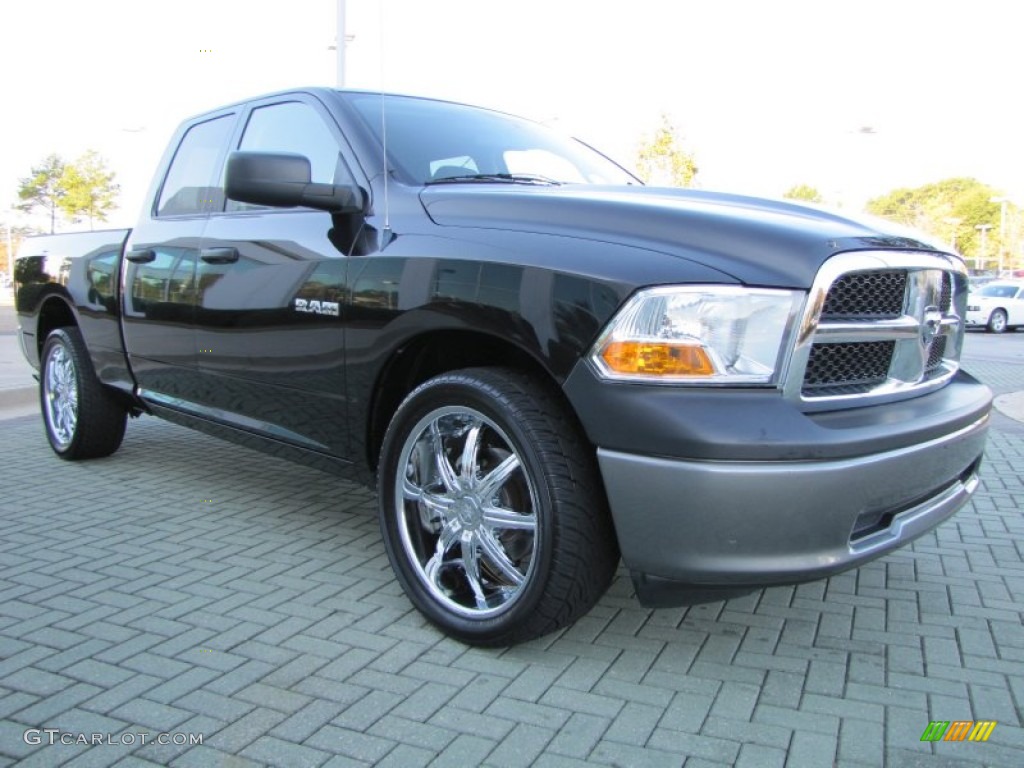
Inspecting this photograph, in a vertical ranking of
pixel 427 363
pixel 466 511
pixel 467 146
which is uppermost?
pixel 467 146

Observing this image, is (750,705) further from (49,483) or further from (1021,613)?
(49,483)

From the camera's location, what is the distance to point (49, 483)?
493 cm

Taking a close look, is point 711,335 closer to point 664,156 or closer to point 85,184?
point 664,156

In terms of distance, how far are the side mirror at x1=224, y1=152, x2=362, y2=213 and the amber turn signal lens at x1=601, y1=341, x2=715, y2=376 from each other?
4.49 feet

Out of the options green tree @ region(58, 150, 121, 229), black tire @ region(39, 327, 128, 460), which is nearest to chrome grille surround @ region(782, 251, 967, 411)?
black tire @ region(39, 327, 128, 460)

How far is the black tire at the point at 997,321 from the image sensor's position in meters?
26.2

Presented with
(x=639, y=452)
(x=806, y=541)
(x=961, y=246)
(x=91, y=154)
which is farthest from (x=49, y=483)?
(x=961, y=246)

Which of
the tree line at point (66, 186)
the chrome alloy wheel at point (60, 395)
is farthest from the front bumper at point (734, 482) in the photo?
the tree line at point (66, 186)

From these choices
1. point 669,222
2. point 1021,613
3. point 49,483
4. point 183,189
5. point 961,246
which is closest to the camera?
point 669,222

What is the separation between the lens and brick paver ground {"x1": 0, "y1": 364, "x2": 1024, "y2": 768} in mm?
2250

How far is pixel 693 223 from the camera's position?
7.91 feet

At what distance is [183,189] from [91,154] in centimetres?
3311

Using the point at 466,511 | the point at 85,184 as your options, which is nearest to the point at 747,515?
the point at 466,511

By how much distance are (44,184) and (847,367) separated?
38.3 metres
